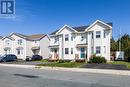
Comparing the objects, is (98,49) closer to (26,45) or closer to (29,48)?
(26,45)

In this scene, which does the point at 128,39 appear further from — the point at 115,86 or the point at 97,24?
the point at 115,86

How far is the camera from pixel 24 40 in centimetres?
6341

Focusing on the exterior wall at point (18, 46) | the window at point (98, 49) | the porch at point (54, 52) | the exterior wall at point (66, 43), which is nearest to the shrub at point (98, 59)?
the window at point (98, 49)

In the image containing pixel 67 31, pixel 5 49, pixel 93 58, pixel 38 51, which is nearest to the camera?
pixel 93 58

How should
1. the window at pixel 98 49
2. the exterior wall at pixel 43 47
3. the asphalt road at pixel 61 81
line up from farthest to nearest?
the exterior wall at pixel 43 47 → the window at pixel 98 49 → the asphalt road at pixel 61 81

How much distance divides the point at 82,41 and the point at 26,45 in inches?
828

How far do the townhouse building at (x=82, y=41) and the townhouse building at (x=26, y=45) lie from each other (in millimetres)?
10210

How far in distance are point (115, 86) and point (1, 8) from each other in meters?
24.2

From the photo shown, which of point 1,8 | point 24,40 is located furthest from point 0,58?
point 1,8

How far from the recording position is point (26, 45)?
62.7 meters

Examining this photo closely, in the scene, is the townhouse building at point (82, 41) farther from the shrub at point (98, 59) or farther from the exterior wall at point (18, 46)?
the exterior wall at point (18, 46)

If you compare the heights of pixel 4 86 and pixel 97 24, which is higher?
pixel 97 24

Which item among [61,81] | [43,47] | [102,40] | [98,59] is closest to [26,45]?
[43,47]

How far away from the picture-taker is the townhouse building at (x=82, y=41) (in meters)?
42.6
